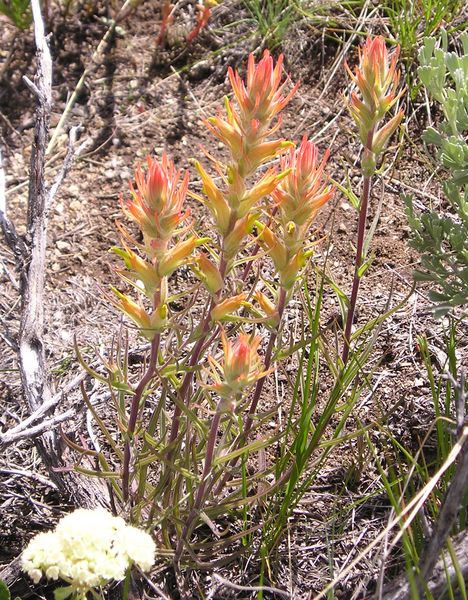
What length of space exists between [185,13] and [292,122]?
2.86 ft

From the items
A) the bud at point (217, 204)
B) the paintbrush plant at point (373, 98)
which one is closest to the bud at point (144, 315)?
the bud at point (217, 204)

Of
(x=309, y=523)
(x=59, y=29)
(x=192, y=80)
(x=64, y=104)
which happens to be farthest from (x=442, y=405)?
(x=59, y=29)

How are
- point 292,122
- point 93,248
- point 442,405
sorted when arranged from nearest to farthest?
point 442,405
point 93,248
point 292,122

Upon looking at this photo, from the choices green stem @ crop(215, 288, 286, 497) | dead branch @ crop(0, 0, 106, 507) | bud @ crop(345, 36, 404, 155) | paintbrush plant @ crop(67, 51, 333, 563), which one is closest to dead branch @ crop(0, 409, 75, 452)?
dead branch @ crop(0, 0, 106, 507)

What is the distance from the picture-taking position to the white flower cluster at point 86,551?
53.2 inches

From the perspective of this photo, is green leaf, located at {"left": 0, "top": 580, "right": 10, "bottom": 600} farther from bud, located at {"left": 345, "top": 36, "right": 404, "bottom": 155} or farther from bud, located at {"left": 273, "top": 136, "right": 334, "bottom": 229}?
bud, located at {"left": 345, "top": 36, "right": 404, "bottom": 155}

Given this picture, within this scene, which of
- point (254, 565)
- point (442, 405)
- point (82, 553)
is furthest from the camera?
point (442, 405)

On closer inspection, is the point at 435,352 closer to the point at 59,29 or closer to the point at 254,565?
the point at 254,565

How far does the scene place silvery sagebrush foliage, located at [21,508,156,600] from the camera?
1352mm

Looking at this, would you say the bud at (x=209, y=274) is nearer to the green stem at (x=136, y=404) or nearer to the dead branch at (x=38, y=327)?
the green stem at (x=136, y=404)

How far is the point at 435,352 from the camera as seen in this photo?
8.00ft

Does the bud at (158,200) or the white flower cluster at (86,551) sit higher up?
the bud at (158,200)

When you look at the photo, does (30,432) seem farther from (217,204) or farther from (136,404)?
(217,204)

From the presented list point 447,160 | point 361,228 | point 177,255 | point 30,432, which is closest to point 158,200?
point 177,255
